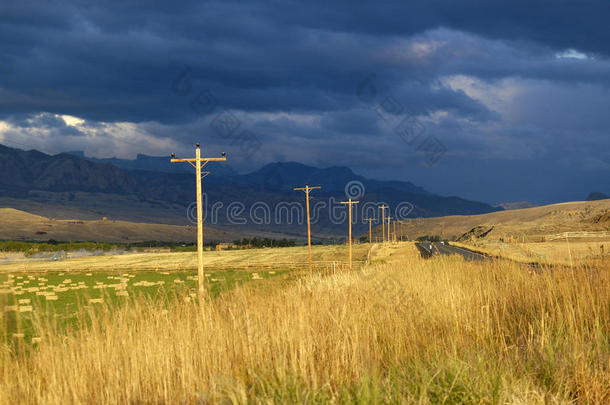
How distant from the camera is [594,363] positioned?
6297mm

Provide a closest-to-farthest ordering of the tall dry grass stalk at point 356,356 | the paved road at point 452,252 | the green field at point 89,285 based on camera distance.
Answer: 1. the tall dry grass stalk at point 356,356
2. the green field at point 89,285
3. the paved road at point 452,252

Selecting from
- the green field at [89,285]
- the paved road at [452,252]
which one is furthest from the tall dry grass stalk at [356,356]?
the green field at [89,285]

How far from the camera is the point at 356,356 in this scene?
23.7ft

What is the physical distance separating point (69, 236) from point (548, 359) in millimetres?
201789

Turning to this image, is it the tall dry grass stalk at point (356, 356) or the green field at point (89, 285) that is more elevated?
the tall dry grass stalk at point (356, 356)

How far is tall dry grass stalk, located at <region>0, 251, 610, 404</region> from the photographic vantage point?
5.93 meters

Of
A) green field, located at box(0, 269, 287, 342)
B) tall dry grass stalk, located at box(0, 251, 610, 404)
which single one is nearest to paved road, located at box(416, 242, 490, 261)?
green field, located at box(0, 269, 287, 342)

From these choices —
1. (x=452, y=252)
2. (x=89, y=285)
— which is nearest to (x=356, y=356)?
(x=452, y=252)

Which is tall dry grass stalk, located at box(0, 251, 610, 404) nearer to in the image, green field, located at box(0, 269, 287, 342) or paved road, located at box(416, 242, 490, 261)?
paved road, located at box(416, 242, 490, 261)

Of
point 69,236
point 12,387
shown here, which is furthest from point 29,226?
point 12,387

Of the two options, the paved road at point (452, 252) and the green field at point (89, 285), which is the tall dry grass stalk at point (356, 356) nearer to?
the paved road at point (452, 252)

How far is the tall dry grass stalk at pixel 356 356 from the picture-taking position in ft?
19.4

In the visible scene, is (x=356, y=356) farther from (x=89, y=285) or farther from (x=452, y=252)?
(x=89, y=285)

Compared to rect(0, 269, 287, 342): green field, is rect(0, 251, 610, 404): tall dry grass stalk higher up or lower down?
higher up
